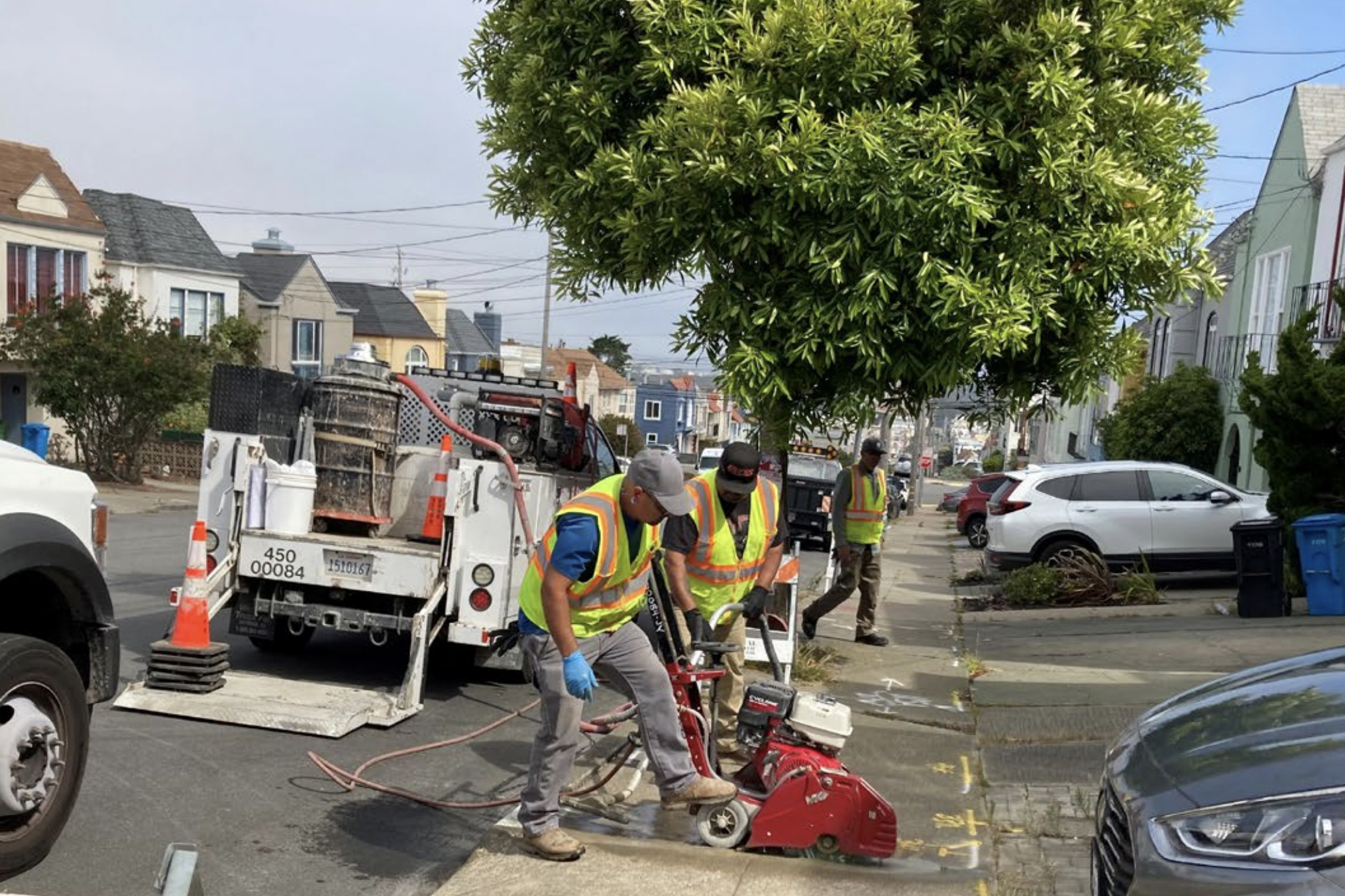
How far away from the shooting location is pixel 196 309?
122 feet

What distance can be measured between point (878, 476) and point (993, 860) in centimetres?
597

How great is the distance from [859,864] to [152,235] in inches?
1398

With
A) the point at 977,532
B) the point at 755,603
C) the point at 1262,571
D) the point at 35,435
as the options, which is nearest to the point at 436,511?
the point at 755,603

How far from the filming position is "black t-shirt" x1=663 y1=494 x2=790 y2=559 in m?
6.44

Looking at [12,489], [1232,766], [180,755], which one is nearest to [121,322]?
[180,755]

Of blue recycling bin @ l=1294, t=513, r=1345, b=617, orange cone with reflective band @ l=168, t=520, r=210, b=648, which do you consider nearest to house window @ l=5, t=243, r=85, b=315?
orange cone with reflective band @ l=168, t=520, r=210, b=648

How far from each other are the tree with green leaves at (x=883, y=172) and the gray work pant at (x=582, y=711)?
10.3 feet

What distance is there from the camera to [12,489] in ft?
14.6

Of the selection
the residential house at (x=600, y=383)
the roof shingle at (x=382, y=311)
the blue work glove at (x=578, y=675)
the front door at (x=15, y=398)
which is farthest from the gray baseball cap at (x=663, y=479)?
the residential house at (x=600, y=383)

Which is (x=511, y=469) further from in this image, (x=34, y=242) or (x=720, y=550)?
(x=34, y=242)

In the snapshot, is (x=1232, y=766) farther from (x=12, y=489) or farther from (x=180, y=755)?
(x=180, y=755)

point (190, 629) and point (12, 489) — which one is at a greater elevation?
point (12, 489)

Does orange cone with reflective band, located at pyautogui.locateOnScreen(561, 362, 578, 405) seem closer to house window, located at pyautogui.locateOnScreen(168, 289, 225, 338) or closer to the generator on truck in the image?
the generator on truck

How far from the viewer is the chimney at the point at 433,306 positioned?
59.1 m
